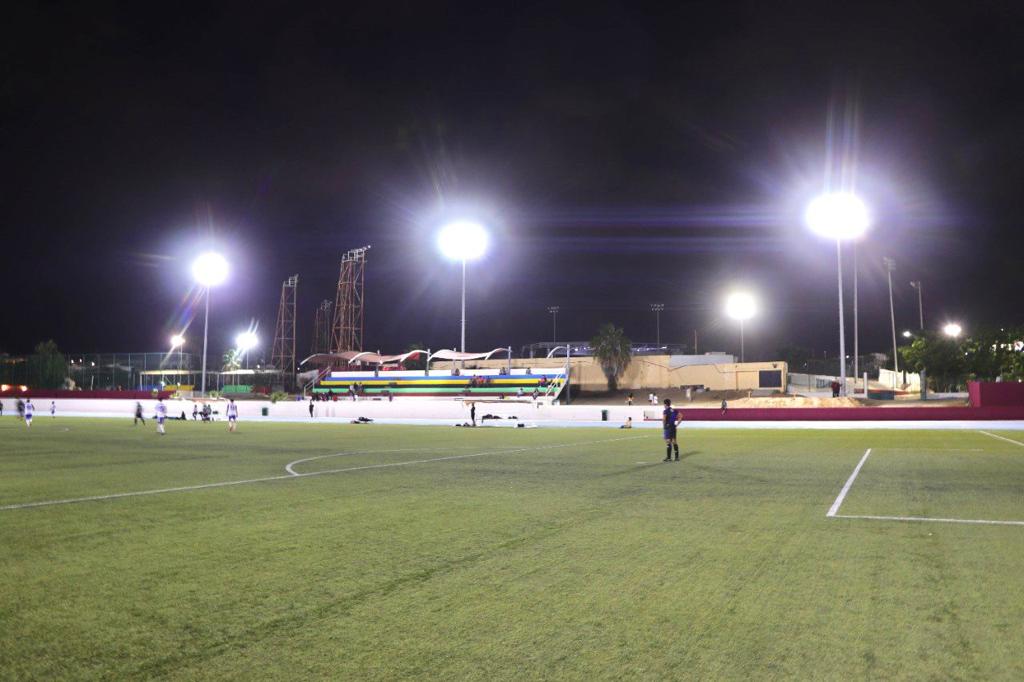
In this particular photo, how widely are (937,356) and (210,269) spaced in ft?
246

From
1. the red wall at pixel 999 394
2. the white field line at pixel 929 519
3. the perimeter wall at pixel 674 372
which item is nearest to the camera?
the white field line at pixel 929 519

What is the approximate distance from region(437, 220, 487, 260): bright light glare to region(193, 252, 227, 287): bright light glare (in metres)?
20.9

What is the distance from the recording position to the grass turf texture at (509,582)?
4746 millimetres

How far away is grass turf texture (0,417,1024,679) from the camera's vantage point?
15.6 feet

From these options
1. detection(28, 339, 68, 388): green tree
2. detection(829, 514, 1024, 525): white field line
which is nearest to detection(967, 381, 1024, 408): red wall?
detection(829, 514, 1024, 525): white field line

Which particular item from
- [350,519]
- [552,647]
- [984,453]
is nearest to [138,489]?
[350,519]

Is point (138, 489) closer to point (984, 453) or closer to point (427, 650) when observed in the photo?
point (427, 650)

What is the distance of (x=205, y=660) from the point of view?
4707 mm

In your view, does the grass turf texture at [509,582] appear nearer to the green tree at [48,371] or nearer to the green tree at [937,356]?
the green tree at [937,356]

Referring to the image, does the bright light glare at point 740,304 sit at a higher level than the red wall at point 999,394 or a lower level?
higher

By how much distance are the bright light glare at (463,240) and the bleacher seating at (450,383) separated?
528 inches

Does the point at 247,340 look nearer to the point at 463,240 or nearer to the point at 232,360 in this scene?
the point at 232,360

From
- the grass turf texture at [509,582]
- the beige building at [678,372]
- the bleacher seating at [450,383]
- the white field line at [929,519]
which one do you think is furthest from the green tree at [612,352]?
the white field line at [929,519]

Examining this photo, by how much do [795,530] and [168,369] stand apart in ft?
313
